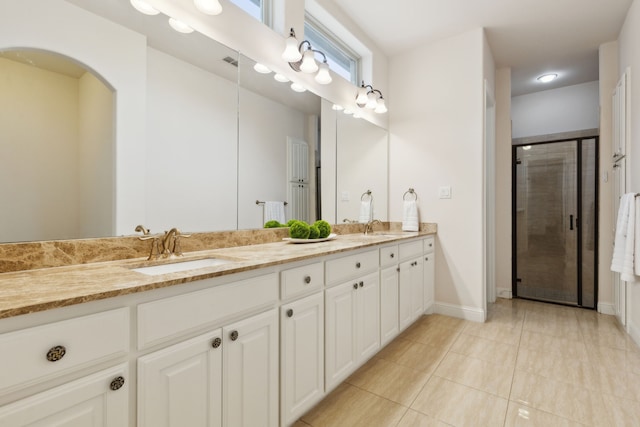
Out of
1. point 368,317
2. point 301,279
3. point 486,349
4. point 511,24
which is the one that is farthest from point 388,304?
point 511,24

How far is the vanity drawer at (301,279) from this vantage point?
1301 mm

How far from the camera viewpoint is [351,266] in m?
1.72

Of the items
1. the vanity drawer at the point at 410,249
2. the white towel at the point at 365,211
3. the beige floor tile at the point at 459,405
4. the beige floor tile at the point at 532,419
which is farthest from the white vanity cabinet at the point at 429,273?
the beige floor tile at the point at 532,419

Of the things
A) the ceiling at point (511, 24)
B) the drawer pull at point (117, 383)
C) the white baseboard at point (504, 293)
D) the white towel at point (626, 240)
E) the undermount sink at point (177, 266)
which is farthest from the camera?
the white baseboard at point (504, 293)

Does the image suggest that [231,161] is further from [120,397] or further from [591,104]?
[591,104]

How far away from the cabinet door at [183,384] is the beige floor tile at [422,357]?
1409 millimetres

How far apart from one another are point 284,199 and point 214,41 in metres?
1.02

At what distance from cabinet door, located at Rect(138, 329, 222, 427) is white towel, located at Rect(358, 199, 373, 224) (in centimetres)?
210

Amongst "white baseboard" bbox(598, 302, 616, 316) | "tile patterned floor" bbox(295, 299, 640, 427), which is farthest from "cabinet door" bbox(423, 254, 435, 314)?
"white baseboard" bbox(598, 302, 616, 316)

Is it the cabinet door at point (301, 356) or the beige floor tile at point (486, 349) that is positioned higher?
the cabinet door at point (301, 356)

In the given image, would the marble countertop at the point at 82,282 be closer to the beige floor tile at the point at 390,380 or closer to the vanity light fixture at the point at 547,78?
the beige floor tile at the point at 390,380

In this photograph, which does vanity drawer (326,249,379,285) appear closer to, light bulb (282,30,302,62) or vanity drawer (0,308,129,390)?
vanity drawer (0,308,129,390)

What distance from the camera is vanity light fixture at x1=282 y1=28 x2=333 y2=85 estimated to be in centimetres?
194

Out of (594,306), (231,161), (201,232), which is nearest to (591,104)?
(594,306)
